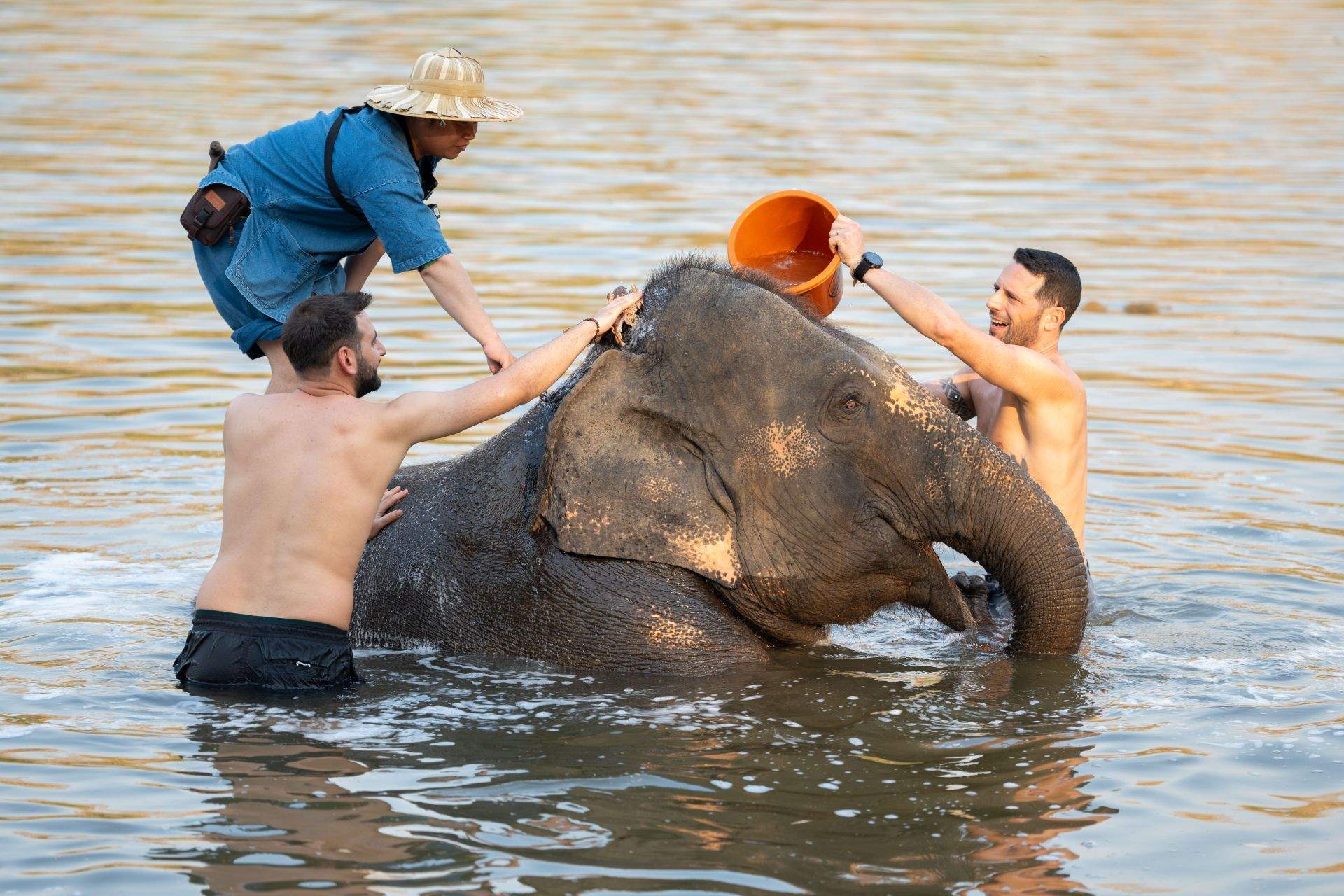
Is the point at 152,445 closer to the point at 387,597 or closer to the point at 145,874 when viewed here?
the point at 387,597

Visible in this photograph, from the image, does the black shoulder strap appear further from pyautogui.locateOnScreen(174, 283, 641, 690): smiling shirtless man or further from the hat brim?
pyautogui.locateOnScreen(174, 283, 641, 690): smiling shirtless man

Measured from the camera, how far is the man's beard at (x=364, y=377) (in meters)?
6.70

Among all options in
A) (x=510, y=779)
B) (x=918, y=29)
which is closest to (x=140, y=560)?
(x=510, y=779)

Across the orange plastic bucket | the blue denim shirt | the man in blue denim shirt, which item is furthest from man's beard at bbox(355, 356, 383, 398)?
the orange plastic bucket

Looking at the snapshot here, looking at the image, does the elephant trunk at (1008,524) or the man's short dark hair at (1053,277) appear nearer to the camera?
the elephant trunk at (1008,524)

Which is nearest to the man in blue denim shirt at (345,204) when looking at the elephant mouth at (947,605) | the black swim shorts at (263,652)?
the black swim shorts at (263,652)

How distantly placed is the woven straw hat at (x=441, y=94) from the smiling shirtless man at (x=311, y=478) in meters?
0.95

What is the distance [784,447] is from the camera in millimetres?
6688

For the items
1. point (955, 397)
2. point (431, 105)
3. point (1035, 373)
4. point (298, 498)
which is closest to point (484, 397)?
point (298, 498)

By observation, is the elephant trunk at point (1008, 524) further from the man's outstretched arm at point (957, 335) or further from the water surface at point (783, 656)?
the man's outstretched arm at point (957, 335)

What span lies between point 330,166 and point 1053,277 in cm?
314

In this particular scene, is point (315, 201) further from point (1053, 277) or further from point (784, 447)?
point (1053, 277)

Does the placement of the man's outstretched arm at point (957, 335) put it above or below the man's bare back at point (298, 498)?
above

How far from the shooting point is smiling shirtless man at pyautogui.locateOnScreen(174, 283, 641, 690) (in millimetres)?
6598
